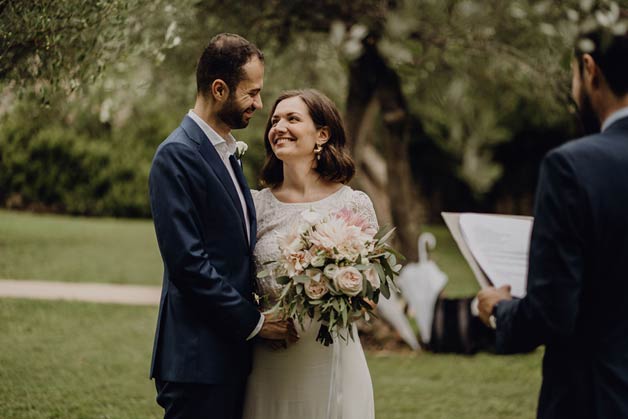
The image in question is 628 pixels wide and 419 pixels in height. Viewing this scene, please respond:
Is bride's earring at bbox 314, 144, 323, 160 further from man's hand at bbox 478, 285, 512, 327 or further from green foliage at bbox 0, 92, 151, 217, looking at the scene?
green foliage at bbox 0, 92, 151, 217

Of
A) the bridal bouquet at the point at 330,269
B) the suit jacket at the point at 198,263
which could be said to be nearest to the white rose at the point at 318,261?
the bridal bouquet at the point at 330,269

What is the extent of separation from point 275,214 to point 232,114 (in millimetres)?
583

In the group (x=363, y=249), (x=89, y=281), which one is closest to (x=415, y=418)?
(x=363, y=249)

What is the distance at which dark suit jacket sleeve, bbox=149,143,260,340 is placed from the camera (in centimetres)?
292

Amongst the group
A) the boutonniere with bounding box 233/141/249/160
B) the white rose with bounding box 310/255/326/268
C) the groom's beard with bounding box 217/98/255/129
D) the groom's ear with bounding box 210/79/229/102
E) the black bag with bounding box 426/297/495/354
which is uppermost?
the groom's ear with bounding box 210/79/229/102

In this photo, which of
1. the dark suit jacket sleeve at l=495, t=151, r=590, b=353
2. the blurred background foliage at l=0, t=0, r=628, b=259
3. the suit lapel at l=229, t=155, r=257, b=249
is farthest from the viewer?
the blurred background foliage at l=0, t=0, r=628, b=259

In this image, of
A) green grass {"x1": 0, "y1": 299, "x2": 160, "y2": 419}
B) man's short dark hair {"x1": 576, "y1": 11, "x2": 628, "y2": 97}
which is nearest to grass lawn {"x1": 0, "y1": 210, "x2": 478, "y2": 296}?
green grass {"x1": 0, "y1": 299, "x2": 160, "y2": 419}

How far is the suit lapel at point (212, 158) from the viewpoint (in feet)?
10.2

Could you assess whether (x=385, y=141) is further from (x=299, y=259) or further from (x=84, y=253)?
(x=84, y=253)

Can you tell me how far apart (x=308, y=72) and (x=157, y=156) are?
644 cm

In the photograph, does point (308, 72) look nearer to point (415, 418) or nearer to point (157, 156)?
point (415, 418)

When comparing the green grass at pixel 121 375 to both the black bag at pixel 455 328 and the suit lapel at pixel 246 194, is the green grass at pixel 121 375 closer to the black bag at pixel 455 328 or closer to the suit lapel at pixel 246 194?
the black bag at pixel 455 328

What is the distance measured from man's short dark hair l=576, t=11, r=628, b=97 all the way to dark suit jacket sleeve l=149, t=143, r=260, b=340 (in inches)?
58.9

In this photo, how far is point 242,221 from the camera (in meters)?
3.19
